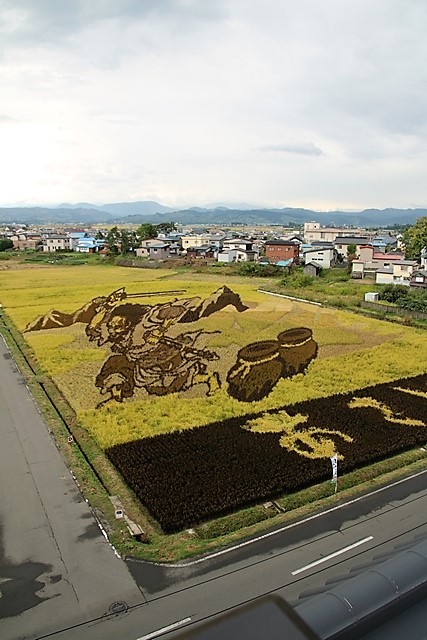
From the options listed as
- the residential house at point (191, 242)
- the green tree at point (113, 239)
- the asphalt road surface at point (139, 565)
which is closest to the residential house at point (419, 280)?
the asphalt road surface at point (139, 565)

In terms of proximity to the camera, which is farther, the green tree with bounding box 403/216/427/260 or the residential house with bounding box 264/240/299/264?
the residential house with bounding box 264/240/299/264

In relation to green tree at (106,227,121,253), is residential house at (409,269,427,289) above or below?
below

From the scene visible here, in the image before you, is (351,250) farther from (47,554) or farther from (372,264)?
(47,554)

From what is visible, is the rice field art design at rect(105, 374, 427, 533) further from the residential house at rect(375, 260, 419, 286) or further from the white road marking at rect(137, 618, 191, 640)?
the residential house at rect(375, 260, 419, 286)

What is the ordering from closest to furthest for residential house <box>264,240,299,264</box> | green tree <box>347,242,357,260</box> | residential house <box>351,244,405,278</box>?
residential house <box>351,244,405,278</box>
residential house <box>264,240,299,264</box>
green tree <box>347,242,357,260</box>

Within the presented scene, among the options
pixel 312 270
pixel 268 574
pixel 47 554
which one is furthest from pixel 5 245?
pixel 268 574

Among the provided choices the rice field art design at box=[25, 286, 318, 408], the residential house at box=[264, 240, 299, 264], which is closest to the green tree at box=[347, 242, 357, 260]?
the residential house at box=[264, 240, 299, 264]

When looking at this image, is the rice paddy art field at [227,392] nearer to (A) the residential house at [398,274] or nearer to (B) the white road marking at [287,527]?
(B) the white road marking at [287,527]

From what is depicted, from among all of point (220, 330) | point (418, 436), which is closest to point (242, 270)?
point (220, 330)
